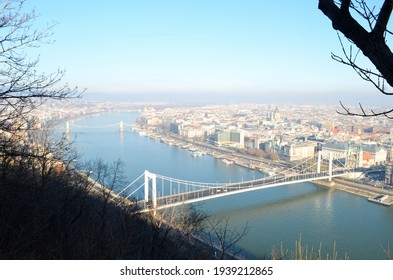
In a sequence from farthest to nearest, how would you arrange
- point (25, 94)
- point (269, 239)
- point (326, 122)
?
1. point (326, 122)
2. point (269, 239)
3. point (25, 94)

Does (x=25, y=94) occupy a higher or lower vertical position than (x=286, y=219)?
higher

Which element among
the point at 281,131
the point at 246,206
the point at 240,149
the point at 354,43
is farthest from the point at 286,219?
the point at 281,131

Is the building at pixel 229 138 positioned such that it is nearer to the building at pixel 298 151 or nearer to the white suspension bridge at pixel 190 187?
the building at pixel 298 151

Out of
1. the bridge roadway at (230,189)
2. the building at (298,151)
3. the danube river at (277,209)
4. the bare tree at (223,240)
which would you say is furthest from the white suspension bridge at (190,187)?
the bare tree at (223,240)

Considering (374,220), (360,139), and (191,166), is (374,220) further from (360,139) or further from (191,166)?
(360,139)

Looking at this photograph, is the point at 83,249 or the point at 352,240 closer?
the point at 83,249

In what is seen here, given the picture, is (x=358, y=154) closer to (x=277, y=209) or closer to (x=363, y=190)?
(x=363, y=190)

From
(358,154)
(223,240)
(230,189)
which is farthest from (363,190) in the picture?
(223,240)
